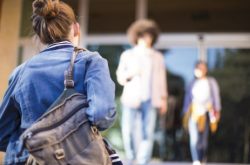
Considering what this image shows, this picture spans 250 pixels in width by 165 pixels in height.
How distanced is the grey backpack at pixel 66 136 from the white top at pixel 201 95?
19.6ft

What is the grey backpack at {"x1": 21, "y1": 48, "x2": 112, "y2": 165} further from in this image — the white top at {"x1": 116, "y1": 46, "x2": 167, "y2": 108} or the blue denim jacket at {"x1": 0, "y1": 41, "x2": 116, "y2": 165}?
the white top at {"x1": 116, "y1": 46, "x2": 167, "y2": 108}

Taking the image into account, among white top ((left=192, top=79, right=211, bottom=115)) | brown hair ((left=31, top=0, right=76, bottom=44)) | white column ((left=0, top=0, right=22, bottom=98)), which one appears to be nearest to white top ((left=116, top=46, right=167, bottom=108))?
white top ((left=192, top=79, right=211, bottom=115))

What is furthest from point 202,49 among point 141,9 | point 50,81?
point 50,81

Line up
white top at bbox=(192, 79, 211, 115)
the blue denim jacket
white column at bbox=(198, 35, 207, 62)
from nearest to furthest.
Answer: the blue denim jacket → white top at bbox=(192, 79, 211, 115) → white column at bbox=(198, 35, 207, 62)

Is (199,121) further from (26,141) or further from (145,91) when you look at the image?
(26,141)

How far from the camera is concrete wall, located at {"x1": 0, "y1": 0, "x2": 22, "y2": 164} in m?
5.11

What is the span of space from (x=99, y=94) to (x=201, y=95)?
240 inches

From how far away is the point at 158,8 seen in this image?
10547 mm

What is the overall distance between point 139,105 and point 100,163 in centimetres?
481

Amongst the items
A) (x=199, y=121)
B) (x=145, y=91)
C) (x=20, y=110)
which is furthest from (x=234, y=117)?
(x=20, y=110)

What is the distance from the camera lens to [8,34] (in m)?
5.24

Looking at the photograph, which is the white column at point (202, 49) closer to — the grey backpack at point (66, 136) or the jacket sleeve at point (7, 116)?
the jacket sleeve at point (7, 116)

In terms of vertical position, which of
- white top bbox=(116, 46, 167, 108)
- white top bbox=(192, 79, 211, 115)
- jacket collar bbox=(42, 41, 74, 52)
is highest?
jacket collar bbox=(42, 41, 74, 52)

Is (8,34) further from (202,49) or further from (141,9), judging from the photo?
(202,49)
